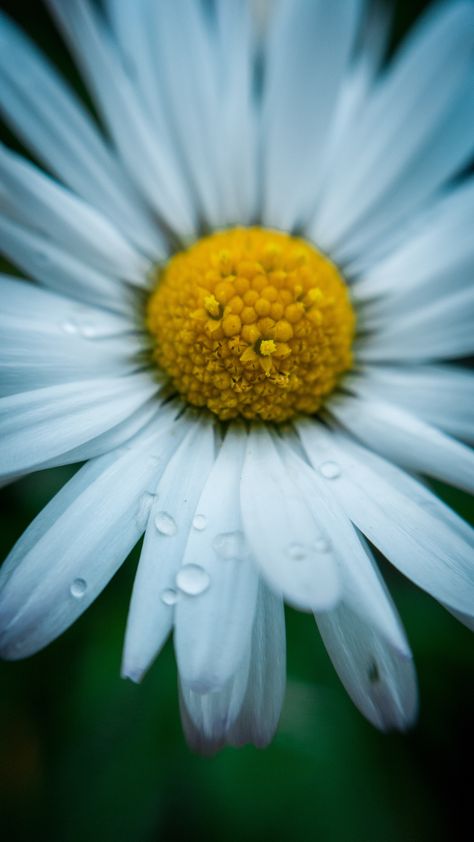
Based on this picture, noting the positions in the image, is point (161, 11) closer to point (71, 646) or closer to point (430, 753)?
point (71, 646)

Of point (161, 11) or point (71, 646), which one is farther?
point (71, 646)

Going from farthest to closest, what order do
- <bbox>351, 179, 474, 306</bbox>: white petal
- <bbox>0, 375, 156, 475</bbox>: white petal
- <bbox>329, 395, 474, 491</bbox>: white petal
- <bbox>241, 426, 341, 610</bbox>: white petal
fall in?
<bbox>351, 179, 474, 306</bbox>: white petal < <bbox>329, 395, 474, 491</bbox>: white petal < <bbox>0, 375, 156, 475</bbox>: white petal < <bbox>241, 426, 341, 610</bbox>: white petal

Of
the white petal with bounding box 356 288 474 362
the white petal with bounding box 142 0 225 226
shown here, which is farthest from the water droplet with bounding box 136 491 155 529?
the white petal with bounding box 142 0 225 226

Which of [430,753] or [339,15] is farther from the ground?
[339,15]

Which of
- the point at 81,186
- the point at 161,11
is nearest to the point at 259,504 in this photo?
the point at 81,186

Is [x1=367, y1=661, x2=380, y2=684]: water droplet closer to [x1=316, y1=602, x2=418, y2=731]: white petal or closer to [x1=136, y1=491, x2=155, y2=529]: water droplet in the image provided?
[x1=316, y1=602, x2=418, y2=731]: white petal

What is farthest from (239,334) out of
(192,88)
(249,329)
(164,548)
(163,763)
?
(163,763)
